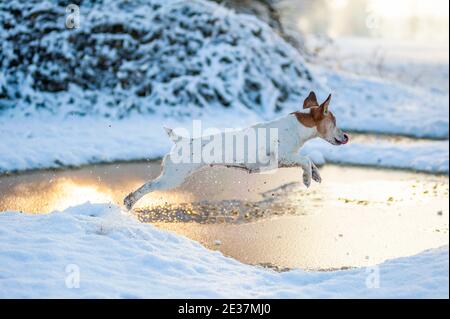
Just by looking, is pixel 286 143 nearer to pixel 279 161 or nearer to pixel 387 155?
pixel 279 161

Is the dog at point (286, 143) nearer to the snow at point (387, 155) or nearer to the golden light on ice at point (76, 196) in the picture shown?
the golden light on ice at point (76, 196)

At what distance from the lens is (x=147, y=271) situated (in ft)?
19.5

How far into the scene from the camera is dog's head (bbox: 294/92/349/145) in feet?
25.3

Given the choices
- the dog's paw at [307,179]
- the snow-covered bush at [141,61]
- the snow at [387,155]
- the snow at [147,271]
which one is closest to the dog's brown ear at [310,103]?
the dog's paw at [307,179]

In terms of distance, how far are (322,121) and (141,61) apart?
10934 mm

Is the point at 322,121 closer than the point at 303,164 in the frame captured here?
No

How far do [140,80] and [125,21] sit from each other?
2.22m

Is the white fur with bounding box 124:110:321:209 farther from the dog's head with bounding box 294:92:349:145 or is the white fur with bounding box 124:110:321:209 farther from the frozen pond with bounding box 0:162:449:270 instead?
the frozen pond with bounding box 0:162:449:270

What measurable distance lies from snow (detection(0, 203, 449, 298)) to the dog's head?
1.99 metres

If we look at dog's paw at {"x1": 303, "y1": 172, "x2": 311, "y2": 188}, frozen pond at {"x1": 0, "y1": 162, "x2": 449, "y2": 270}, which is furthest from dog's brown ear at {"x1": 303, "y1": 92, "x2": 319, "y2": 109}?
frozen pond at {"x1": 0, "y1": 162, "x2": 449, "y2": 270}

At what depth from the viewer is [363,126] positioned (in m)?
17.2

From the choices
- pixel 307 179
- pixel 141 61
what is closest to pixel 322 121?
pixel 307 179
